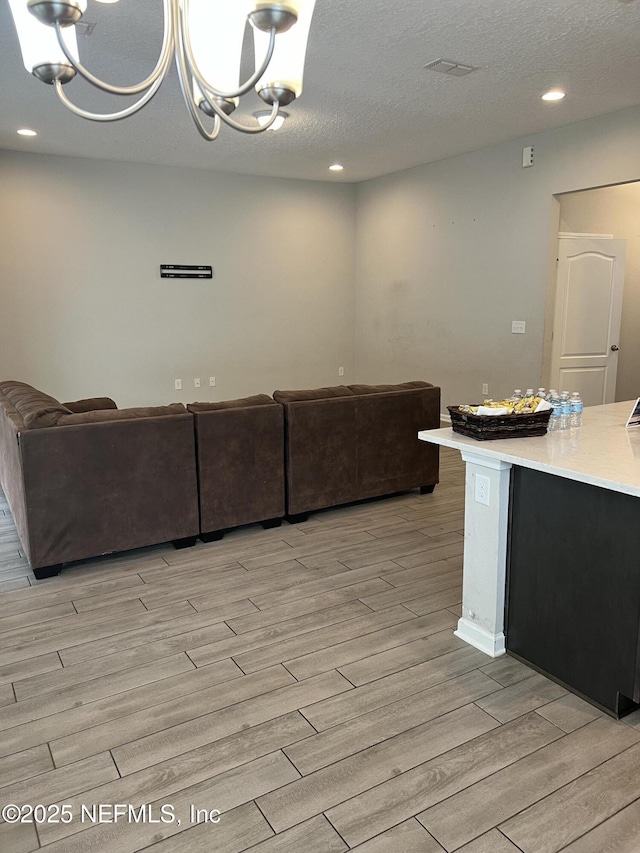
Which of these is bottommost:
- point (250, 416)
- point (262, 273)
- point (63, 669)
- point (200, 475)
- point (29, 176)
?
point (63, 669)

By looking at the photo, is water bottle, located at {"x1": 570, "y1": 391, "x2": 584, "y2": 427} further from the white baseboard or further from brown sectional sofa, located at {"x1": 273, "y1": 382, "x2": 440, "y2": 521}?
brown sectional sofa, located at {"x1": 273, "y1": 382, "x2": 440, "y2": 521}

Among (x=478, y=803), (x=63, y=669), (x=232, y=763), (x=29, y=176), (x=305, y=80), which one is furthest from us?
(x=29, y=176)

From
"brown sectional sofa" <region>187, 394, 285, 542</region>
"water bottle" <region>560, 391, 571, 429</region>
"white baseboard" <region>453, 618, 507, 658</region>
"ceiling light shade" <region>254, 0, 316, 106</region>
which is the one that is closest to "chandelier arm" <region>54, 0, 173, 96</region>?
"ceiling light shade" <region>254, 0, 316, 106</region>

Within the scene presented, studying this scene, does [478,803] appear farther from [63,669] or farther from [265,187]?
[265,187]

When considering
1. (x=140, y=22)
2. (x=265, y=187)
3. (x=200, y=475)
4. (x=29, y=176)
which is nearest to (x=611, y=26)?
(x=140, y=22)

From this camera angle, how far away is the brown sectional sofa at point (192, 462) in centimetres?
332

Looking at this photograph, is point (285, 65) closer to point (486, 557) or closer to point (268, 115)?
point (486, 557)

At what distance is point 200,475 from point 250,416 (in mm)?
468

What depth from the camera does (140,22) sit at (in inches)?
139

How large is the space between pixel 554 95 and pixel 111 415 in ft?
13.0

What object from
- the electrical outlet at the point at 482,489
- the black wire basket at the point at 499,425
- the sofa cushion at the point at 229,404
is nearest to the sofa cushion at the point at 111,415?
the sofa cushion at the point at 229,404

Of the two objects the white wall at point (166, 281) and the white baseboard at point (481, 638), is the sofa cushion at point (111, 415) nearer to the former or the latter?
the white baseboard at point (481, 638)

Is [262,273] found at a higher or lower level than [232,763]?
higher

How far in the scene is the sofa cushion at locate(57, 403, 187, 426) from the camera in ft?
11.0
